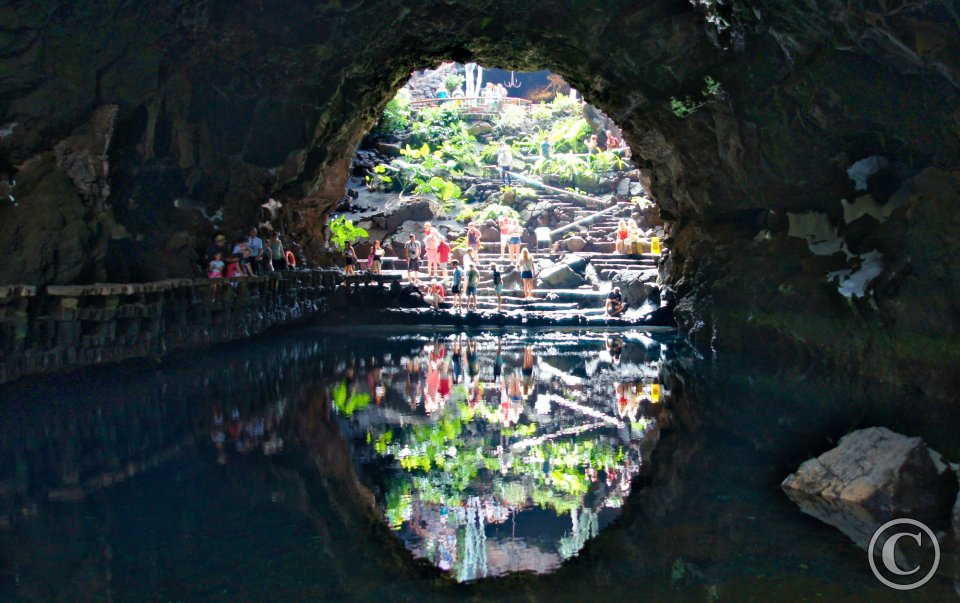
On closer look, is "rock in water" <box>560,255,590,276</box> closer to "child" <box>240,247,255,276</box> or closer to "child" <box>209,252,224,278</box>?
"child" <box>240,247,255,276</box>

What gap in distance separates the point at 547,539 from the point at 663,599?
1251mm

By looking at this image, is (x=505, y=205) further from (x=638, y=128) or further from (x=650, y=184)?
(x=638, y=128)

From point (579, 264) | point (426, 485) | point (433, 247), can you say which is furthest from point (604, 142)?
point (426, 485)

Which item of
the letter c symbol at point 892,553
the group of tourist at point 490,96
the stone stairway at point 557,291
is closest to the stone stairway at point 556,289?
the stone stairway at point 557,291

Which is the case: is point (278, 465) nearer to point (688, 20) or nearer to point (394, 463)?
point (394, 463)

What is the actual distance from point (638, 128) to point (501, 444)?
12.8 meters

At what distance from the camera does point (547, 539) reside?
6.39 m

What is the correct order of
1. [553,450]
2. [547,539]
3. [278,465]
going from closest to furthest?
[547,539], [278,465], [553,450]

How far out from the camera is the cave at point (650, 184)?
7520 millimetres

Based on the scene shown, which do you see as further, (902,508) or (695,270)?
(695,270)

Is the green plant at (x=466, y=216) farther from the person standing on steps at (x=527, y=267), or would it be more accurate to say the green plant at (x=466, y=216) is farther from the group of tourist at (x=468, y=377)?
the group of tourist at (x=468, y=377)

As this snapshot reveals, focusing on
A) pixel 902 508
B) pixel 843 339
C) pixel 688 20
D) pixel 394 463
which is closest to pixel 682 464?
pixel 902 508

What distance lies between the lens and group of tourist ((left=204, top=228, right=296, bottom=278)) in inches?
690

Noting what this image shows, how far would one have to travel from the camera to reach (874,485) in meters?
6.88
